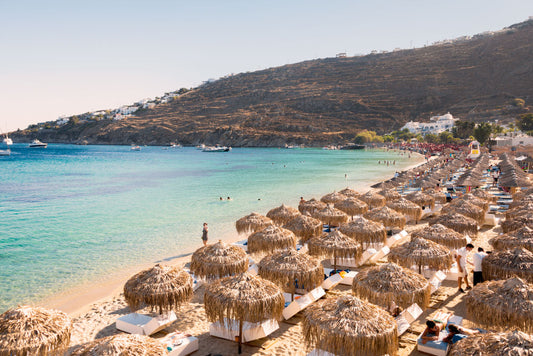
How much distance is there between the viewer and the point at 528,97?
101 metres

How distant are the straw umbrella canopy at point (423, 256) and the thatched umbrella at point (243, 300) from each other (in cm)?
398

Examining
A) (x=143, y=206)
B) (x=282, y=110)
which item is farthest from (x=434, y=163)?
(x=282, y=110)

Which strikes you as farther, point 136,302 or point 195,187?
point 195,187

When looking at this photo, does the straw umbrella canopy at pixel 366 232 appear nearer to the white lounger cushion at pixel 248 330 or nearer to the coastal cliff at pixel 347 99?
the white lounger cushion at pixel 248 330

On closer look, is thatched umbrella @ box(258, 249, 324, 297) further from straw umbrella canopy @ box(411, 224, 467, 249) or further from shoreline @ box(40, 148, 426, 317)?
shoreline @ box(40, 148, 426, 317)

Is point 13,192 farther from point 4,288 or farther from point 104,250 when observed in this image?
point 4,288

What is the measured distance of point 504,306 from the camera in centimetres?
604

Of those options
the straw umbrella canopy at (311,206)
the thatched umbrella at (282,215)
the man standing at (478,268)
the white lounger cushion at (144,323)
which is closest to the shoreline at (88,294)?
the white lounger cushion at (144,323)

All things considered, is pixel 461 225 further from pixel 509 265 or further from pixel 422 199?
pixel 422 199

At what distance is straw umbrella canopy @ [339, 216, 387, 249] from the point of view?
11555 millimetres

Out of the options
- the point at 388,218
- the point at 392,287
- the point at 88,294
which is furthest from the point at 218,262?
the point at 388,218

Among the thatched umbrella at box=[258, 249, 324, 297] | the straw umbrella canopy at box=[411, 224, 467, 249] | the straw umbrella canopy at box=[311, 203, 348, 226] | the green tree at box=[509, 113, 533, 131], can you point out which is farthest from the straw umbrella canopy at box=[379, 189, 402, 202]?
the green tree at box=[509, 113, 533, 131]

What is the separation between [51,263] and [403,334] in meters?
12.8

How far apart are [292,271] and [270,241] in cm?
272
